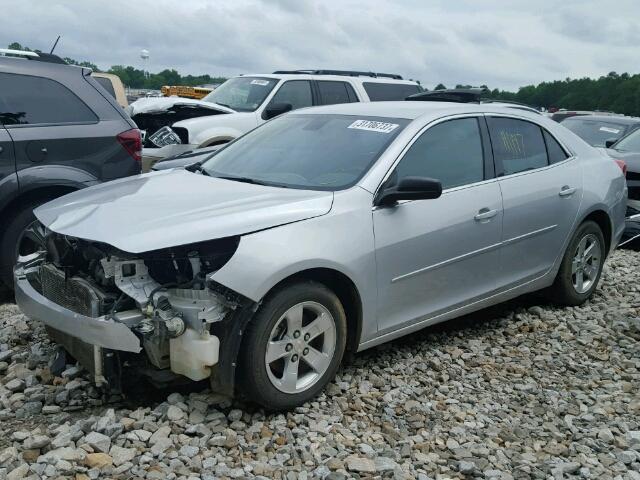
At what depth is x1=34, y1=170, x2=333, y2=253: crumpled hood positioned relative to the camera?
3.45m

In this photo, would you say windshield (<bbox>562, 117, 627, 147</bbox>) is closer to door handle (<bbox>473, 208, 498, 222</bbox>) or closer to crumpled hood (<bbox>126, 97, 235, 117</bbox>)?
crumpled hood (<bbox>126, 97, 235, 117</bbox>)

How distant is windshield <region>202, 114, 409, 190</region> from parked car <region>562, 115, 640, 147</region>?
7.80m

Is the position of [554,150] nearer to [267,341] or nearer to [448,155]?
[448,155]

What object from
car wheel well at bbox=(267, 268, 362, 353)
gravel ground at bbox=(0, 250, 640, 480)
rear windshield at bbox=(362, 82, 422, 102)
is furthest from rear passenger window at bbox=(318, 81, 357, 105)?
car wheel well at bbox=(267, 268, 362, 353)

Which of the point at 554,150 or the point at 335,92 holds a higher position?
the point at 335,92

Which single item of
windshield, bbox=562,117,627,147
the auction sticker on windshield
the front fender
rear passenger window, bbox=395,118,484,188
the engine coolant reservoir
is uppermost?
the auction sticker on windshield

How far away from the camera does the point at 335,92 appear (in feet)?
35.9

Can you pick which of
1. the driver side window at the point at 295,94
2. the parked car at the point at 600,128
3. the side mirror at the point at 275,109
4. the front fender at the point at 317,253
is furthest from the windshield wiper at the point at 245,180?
the parked car at the point at 600,128

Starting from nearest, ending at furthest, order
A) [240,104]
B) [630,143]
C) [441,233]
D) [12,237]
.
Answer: [441,233] → [12,237] → [630,143] → [240,104]

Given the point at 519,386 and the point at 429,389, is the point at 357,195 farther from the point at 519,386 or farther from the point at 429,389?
the point at 519,386

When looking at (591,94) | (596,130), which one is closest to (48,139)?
(596,130)

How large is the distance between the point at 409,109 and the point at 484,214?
2.92 feet

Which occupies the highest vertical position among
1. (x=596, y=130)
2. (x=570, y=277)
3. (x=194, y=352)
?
(x=596, y=130)

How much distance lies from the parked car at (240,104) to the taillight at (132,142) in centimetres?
310
